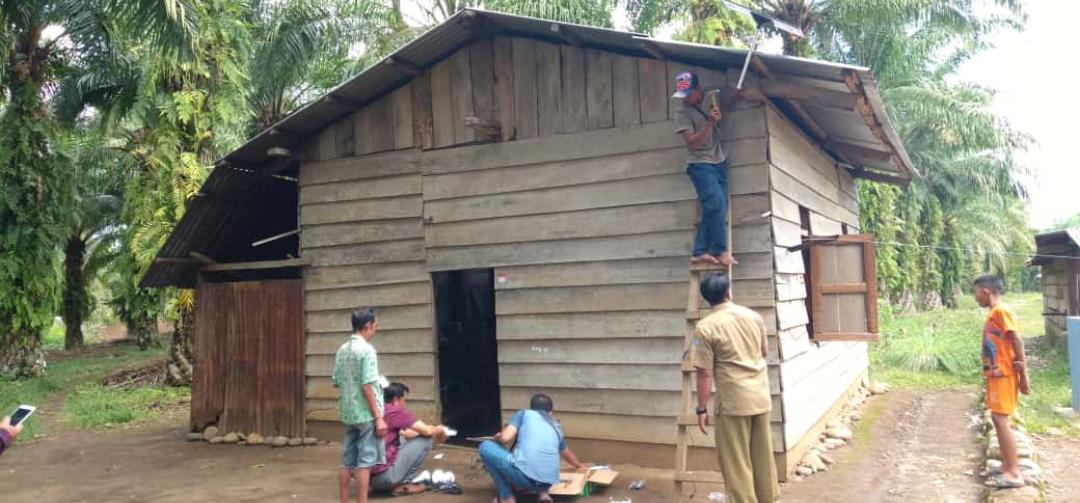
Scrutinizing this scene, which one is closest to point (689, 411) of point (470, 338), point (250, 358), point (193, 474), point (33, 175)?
point (470, 338)

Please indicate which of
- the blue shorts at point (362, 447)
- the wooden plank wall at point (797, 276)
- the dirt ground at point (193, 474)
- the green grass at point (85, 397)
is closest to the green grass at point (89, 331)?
the green grass at point (85, 397)

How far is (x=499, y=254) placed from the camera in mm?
7383

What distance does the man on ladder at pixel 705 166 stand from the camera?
5922mm

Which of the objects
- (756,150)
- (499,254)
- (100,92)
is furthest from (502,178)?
(100,92)

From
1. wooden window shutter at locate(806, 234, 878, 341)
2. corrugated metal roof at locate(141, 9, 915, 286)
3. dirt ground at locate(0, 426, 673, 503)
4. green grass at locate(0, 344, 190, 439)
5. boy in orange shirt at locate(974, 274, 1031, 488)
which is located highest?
corrugated metal roof at locate(141, 9, 915, 286)

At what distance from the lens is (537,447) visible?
18.4ft

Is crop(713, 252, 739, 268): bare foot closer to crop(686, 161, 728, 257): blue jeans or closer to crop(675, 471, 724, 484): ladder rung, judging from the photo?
crop(686, 161, 728, 257): blue jeans

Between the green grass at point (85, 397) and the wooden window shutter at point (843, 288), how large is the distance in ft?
33.5

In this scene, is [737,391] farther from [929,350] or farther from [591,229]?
[929,350]

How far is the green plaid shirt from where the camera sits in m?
5.45

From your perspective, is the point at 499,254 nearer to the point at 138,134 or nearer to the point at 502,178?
the point at 502,178

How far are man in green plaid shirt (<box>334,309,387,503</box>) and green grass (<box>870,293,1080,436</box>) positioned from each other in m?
7.20

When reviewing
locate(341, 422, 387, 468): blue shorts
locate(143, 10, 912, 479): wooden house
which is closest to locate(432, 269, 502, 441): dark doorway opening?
locate(143, 10, 912, 479): wooden house

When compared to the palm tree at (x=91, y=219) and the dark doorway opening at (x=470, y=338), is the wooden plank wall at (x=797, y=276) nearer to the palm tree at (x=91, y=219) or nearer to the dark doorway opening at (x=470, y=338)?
the dark doorway opening at (x=470, y=338)
